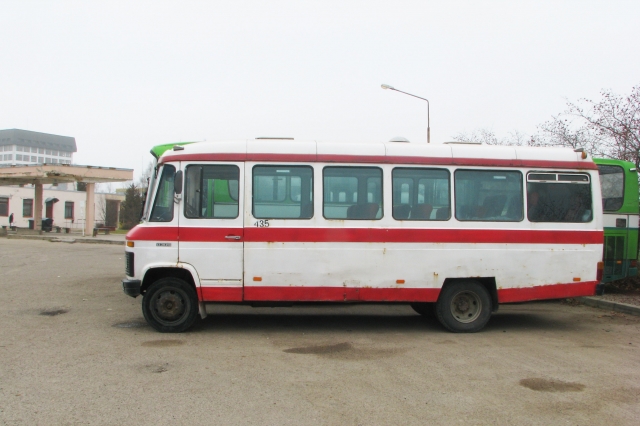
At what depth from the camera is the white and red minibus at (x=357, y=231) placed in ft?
29.8

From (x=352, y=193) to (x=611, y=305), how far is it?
262 inches

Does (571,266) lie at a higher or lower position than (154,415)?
higher

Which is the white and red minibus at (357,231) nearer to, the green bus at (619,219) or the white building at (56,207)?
the green bus at (619,219)

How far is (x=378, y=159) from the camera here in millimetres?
9391

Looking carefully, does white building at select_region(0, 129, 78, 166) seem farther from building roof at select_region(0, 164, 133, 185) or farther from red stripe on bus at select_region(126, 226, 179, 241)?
red stripe on bus at select_region(126, 226, 179, 241)

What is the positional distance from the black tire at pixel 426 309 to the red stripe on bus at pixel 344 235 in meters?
1.29

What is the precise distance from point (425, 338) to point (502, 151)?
11.1 ft

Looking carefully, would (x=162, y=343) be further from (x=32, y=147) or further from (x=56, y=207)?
(x=32, y=147)

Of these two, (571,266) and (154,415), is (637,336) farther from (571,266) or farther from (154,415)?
(154,415)

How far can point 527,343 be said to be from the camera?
8.80m

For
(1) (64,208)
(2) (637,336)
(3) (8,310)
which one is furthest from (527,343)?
(1) (64,208)

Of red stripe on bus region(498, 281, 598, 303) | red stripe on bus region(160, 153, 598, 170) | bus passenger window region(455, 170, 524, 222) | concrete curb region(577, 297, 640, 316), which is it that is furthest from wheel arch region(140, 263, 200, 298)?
concrete curb region(577, 297, 640, 316)

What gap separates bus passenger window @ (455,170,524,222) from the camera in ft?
31.1

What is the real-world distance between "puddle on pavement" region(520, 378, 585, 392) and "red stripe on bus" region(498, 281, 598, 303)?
280cm
